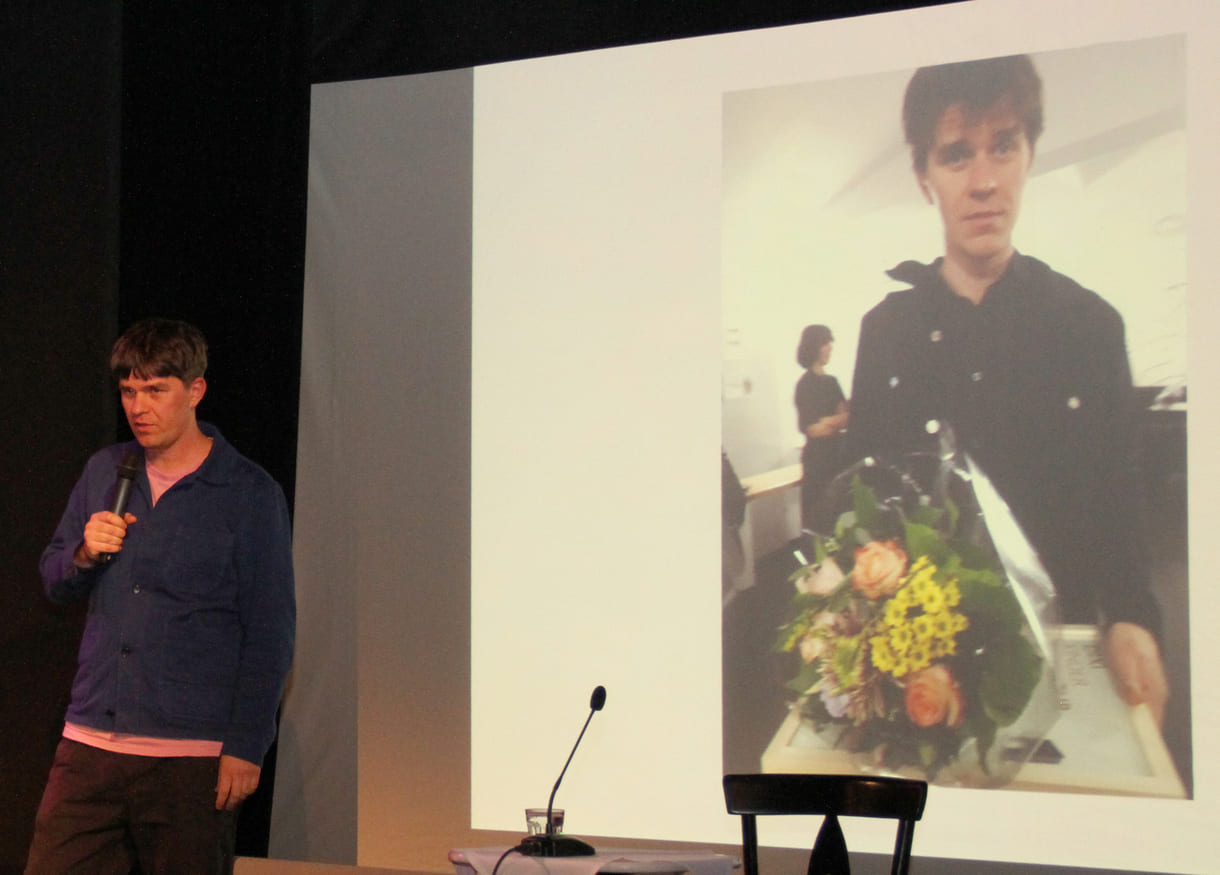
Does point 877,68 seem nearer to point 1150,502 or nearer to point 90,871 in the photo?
point 1150,502

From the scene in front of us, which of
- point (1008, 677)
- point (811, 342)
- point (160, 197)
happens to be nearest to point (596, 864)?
point (1008, 677)

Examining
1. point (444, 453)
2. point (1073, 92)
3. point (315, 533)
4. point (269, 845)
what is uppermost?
point (1073, 92)

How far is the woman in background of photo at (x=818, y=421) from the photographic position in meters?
2.83

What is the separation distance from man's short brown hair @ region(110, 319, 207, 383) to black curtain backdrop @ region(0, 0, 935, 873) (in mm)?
886

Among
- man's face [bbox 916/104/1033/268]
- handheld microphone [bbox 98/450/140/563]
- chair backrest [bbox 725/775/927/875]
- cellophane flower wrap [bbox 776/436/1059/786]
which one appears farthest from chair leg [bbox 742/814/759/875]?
man's face [bbox 916/104/1033/268]

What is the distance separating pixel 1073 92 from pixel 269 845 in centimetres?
272

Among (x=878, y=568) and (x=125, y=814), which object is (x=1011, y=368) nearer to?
(x=878, y=568)

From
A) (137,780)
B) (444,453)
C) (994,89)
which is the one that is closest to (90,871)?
(137,780)

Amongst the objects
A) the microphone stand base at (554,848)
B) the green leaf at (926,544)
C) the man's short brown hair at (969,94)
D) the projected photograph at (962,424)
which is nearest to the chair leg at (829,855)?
the microphone stand base at (554,848)

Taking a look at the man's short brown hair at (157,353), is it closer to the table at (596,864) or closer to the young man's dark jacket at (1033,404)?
the table at (596,864)

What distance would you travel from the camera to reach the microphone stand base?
197 cm

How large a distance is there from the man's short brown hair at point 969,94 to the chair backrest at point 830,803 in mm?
Result: 1423

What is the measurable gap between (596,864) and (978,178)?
1.71 metres

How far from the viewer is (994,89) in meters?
2.75
